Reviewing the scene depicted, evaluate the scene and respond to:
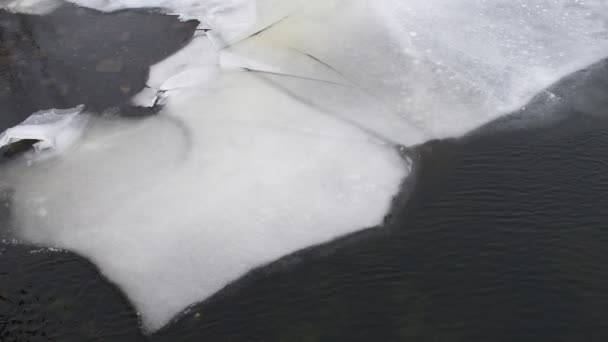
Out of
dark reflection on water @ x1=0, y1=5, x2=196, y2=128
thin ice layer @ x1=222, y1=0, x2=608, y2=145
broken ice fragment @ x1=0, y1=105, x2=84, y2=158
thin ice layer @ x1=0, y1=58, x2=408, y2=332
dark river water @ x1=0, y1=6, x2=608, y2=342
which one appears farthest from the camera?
dark reflection on water @ x1=0, y1=5, x2=196, y2=128

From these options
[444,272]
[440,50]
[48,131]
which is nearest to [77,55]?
[48,131]

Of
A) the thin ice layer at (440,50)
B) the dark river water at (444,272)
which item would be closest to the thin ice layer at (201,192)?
the dark river water at (444,272)

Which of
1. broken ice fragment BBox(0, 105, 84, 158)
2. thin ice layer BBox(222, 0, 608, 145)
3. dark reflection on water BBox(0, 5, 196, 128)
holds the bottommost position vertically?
broken ice fragment BBox(0, 105, 84, 158)

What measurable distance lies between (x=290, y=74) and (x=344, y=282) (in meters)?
2.31

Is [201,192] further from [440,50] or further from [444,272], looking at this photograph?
[440,50]

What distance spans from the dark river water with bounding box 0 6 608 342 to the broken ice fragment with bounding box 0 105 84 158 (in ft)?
3.37

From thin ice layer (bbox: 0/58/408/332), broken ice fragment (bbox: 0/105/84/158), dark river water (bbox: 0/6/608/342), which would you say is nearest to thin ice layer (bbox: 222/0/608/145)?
dark river water (bbox: 0/6/608/342)

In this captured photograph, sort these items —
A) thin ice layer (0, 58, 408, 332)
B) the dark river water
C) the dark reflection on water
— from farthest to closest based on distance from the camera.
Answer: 1. the dark reflection on water
2. thin ice layer (0, 58, 408, 332)
3. the dark river water

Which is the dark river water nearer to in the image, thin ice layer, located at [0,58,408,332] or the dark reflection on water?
thin ice layer, located at [0,58,408,332]

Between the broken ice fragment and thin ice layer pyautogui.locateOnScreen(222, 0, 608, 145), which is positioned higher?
thin ice layer pyautogui.locateOnScreen(222, 0, 608, 145)

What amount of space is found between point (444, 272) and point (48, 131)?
3.43 meters

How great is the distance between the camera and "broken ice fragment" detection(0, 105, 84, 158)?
4855mm

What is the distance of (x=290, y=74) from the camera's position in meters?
5.42

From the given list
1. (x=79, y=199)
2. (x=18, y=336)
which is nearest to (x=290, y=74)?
(x=79, y=199)
